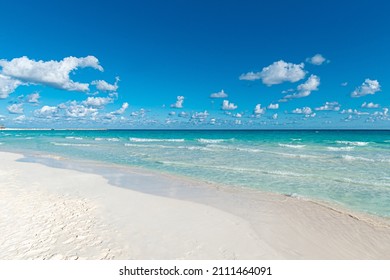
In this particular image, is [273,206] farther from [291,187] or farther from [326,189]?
[326,189]

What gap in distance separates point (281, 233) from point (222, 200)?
2921 millimetres

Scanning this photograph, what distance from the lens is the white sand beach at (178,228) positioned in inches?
193

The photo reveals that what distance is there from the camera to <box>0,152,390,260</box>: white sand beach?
4910 mm

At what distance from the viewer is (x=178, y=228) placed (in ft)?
19.7

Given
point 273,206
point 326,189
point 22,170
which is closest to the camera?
point 273,206

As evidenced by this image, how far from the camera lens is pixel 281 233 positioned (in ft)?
19.6

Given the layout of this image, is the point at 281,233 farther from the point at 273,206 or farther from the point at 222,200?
the point at 222,200

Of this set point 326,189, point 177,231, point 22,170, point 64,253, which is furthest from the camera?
point 22,170

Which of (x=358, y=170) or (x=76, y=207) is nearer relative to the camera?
(x=76, y=207)
